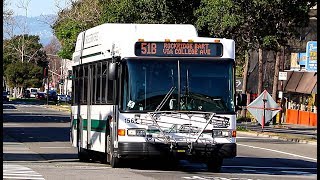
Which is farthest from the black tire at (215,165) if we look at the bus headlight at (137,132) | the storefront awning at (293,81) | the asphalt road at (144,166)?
the storefront awning at (293,81)

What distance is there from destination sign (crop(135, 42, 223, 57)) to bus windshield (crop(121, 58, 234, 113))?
16cm

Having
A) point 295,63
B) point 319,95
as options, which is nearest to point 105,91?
point 319,95

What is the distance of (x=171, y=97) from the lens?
1936 centimetres

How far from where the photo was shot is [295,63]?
61.1 m

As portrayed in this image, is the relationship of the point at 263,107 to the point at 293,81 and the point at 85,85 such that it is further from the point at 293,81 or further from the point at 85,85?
the point at 293,81

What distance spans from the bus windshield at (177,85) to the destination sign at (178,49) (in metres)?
0.16

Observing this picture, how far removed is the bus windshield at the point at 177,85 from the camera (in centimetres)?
1934

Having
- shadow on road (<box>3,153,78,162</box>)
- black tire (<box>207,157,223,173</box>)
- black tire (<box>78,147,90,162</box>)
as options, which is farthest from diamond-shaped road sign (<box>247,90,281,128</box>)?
black tire (<box>207,157,223,173</box>)

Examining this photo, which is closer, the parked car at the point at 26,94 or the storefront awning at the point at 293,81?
the storefront awning at the point at 293,81

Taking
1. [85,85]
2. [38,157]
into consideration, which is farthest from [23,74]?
[85,85]

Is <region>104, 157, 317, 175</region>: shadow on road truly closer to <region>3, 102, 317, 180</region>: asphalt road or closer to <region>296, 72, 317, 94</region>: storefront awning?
<region>3, 102, 317, 180</region>: asphalt road

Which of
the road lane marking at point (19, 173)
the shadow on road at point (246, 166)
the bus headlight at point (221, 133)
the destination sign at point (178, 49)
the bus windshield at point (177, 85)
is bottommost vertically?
the shadow on road at point (246, 166)

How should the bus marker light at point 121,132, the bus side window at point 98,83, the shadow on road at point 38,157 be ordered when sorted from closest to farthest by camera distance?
the bus marker light at point 121,132
the bus side window at point 98,83
the shadow on road at point 38,157

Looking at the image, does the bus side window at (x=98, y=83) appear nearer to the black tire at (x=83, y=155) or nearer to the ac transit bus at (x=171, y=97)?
the ac transit bus at (x=171, y=97)
